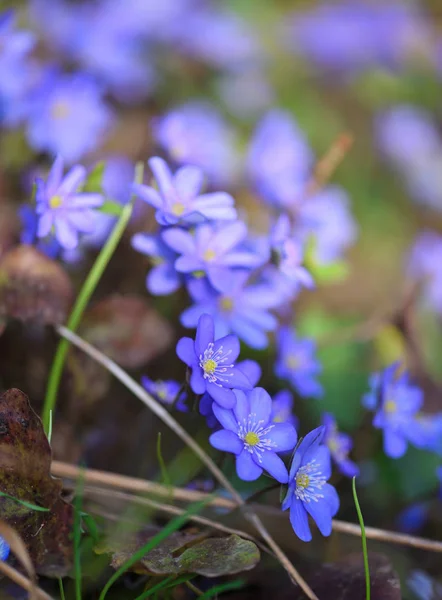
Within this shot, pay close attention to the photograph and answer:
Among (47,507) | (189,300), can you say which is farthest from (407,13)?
(47,507)

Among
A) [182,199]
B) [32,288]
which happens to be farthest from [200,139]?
[32,288]

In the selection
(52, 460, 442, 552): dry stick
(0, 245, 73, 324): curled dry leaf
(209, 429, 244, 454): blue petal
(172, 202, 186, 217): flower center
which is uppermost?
(172, 202, 186, 217): flower center

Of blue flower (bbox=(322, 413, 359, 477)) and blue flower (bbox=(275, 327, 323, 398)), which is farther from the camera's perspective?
blue flower (bbox=(275, 327, 323, 398))

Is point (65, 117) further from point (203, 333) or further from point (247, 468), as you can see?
point (247, 468)

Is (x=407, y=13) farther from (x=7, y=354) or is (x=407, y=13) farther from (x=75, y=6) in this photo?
(x=7, y=354)

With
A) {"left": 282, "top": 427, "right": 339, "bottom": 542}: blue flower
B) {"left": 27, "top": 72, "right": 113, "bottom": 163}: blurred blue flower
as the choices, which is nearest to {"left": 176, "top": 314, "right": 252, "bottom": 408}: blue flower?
{"left": 282, "top": 427, "right": 339, "bottom": 542}: blue flower

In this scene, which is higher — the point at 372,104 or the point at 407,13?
the point at 407,13

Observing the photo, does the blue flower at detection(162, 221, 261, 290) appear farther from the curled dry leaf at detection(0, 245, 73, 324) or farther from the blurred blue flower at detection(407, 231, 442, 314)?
the blurred blue flower at detection(407, 231, 442, 314)
